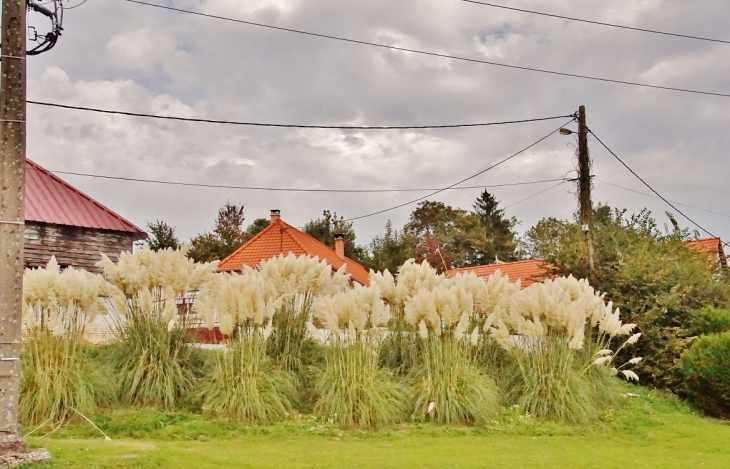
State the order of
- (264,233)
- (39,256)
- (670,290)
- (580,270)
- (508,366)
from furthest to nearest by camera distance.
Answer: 1. (264,233)
2. (39,256)
3. (580,270)
4. (670,290)
5. (508,366)

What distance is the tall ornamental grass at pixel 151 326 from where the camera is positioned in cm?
750

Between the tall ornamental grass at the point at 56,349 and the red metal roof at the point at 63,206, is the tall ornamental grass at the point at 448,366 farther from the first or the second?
the red metal roof at the point at 63,206

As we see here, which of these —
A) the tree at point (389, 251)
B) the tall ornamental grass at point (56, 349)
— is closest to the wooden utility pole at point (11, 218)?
the tall ornamental grass at point (56, 349)

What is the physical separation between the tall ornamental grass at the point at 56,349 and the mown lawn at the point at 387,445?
0.32 m

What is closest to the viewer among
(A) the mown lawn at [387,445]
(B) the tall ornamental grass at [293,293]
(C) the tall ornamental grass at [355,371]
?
(A) the mown lawn at [387,445]

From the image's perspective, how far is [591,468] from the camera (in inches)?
236

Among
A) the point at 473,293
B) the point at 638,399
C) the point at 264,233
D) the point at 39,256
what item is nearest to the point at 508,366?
the point at 473,293

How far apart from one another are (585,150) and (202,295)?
9487mm

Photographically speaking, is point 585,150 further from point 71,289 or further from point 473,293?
point 71,289

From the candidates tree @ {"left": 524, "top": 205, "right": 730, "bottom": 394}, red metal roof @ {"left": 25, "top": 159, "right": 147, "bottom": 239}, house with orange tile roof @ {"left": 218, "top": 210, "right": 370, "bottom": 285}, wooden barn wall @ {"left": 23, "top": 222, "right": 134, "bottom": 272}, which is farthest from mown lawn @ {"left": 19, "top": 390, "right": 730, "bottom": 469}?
house with orange tile roof @ {"left": 218, "top": 210, "right": 370, "bottom": 285}

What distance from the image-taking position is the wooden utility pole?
16.1 ft

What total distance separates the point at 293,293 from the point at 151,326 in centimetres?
169

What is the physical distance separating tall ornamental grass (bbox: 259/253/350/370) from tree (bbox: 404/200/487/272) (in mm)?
32915

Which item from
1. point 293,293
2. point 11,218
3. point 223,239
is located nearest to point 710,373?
point 293,293
